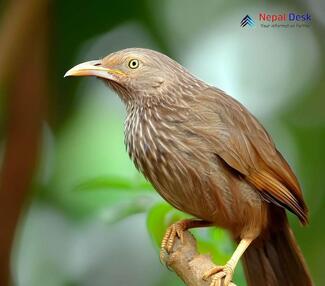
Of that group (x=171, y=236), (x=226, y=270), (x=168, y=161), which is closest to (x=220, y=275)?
(x=226, y=270)

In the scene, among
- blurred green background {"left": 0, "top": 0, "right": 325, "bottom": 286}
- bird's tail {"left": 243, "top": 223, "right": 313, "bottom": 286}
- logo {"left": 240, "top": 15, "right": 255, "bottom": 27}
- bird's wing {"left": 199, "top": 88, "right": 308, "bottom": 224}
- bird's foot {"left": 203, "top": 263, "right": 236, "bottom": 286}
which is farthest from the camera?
logo {"left": 240, "top": 15, "right": 255, "bottom": 27}

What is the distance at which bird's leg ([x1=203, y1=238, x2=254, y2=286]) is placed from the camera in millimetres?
2365

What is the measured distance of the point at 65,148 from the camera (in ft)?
12.3

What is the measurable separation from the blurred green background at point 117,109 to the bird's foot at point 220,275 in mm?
742

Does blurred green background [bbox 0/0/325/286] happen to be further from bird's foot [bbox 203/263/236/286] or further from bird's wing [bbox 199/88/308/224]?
bird's foot [bbox 203/263/236/286]

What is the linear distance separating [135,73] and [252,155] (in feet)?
1.45

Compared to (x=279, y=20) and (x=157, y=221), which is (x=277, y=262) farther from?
(x=279, y=20)

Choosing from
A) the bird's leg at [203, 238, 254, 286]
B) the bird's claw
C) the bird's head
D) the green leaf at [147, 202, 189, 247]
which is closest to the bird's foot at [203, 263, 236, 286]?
the bird's leg at [203, 238, 254, 286]

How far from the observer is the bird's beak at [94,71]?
239 cm

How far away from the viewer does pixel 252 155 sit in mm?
2506

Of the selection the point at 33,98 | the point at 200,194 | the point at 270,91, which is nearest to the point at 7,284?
the point at 33,98

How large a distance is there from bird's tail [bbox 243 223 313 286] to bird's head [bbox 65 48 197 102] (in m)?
0.60

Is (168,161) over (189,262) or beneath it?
over

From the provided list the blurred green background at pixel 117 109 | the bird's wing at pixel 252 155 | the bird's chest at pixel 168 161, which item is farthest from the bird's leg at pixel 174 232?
the blurred green background at pixel 117 109
